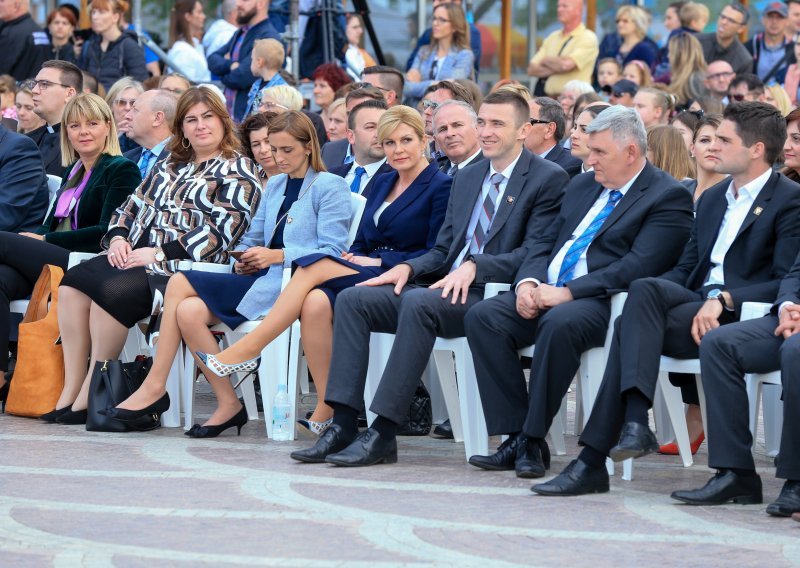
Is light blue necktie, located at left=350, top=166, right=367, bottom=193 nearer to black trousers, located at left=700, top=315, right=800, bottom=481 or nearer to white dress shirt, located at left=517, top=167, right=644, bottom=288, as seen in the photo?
white dress shirt, located at left=517, top=167, right=644, bottom=288

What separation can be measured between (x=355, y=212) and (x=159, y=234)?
103cm

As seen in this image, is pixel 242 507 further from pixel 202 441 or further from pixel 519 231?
pixel 519 231

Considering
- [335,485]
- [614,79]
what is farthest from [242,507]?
[614,79]

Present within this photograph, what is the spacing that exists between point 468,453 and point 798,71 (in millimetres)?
5770

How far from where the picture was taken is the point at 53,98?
8781 mm

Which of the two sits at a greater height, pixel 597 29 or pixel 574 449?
pixel 597 29

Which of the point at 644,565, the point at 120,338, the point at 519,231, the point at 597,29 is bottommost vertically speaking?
the point at 644,565

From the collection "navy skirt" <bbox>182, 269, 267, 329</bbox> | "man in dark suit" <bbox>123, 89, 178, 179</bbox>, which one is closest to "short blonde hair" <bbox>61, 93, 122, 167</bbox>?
"man in dark suit" <bbox>123, 89, 178, 179</bbox>

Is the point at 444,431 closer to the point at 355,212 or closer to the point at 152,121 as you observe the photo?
the point at 355,212

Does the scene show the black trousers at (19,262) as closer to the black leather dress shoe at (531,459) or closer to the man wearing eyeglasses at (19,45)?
the black leather dress shoe at (531,459)

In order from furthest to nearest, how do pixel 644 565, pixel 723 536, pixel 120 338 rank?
pixel 120 338, pixel 723 536, pixel 644 565

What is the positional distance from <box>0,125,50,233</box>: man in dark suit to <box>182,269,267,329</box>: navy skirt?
67.3 inches

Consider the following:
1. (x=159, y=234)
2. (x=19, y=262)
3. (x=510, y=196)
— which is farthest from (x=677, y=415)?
(x=19, y=262)

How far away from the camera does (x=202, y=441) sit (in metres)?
6.35
